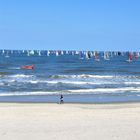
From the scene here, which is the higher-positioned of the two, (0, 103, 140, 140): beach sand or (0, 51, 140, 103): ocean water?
(0, 103, 140, 140): beach sand

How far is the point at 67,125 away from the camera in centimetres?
1259

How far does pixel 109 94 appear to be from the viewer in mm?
26859

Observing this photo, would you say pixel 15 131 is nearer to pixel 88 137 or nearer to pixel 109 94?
pixel 88 137

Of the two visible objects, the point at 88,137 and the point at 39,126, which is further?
the point at 39,126

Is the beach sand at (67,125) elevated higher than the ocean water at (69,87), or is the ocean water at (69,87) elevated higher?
the beach sand at (67,125)

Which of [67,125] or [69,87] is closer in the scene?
[67,125]

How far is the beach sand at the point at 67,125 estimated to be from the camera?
36.2ft

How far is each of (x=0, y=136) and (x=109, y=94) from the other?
16.4 metres

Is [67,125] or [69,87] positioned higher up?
[67,125]

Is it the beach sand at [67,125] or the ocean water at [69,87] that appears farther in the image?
the ocean water at [69,87]

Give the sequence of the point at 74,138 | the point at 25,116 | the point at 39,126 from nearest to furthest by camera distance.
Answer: the point at 74,138 < the point at 39,126 < the point at 25,116

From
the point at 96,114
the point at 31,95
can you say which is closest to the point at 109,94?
the point at 31,95

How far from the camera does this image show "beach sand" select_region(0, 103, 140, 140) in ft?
36.2

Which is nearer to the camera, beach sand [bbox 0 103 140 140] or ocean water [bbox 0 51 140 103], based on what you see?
beach sand [bbox 0 103 140 140]
